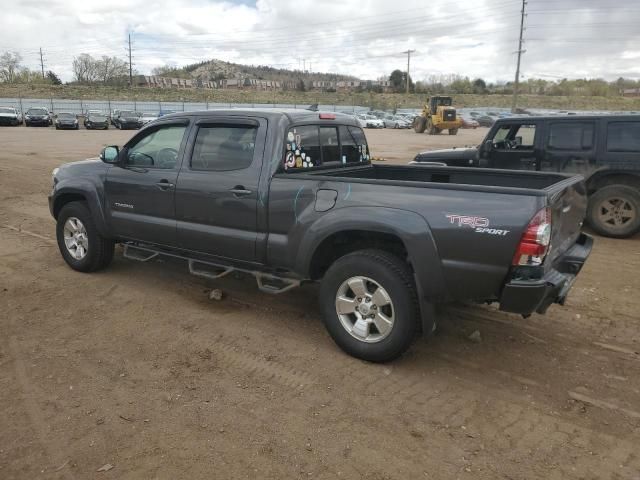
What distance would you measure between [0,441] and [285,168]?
2712 mm

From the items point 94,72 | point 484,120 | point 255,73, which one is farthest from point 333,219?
point 255,73

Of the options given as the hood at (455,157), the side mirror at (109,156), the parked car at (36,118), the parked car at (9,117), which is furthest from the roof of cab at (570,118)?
the parked car at (9,117)

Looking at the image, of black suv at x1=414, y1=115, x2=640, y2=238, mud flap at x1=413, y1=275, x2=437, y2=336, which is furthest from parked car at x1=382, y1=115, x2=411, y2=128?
mud flap at x1=413, y1=275, x2=437, y2=336

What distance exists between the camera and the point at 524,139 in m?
8.88

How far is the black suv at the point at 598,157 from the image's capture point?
25.8 ft

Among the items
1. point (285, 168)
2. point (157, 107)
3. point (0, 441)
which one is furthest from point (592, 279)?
point (157, 107)

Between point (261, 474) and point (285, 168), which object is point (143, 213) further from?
point (261, 474)

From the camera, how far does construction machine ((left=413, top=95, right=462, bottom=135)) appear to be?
3953cm

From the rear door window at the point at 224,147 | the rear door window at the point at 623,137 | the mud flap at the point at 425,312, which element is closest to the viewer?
the mud flap at the point at 425,312

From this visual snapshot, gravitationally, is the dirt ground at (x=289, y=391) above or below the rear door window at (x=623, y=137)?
below

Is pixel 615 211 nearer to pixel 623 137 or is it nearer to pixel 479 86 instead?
pixel 623 137

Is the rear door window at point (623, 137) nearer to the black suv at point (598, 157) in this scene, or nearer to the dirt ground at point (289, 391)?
the black suv at point (598, 157)

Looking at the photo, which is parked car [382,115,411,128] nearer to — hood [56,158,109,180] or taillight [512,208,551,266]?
hood [56,158,109,180]

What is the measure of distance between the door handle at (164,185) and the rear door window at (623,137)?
669 cm
